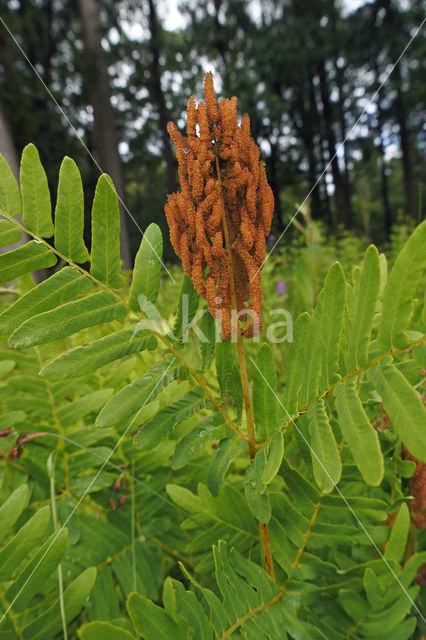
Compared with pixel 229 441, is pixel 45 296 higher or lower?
A: higher

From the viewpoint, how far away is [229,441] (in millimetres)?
492

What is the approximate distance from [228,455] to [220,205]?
29 centimetres

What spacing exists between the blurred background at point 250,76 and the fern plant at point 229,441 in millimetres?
4364

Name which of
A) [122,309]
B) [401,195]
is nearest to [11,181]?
[122,309]

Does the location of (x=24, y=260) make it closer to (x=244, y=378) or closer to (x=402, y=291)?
(x=244, y=378)

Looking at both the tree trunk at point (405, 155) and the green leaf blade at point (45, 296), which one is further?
the tree trunk at point (405, 155)

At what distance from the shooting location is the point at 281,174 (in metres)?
10.1

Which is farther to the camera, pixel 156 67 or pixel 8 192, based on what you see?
pixel 156 67

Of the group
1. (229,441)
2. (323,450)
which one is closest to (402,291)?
(323,450)

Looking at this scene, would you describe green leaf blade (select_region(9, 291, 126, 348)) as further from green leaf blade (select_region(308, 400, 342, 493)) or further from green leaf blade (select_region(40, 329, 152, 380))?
green leaf blade (select_region(308, 400, 342, 493))

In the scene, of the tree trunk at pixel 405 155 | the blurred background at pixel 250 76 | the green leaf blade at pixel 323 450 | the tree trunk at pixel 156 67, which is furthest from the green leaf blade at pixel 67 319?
the tree trunk at pixel 405 155

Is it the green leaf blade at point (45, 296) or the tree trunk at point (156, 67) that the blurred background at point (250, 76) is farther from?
the green leaf blade at point (45, 296)

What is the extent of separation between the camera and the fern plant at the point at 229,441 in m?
0.38

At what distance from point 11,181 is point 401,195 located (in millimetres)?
21443
